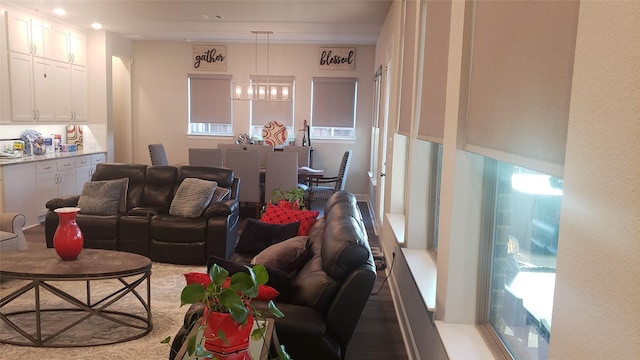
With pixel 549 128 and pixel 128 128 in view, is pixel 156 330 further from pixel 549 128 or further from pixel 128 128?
pixel 128 128

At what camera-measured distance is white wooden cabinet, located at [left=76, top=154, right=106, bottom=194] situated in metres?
7.81

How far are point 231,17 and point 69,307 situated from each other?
4.85 m

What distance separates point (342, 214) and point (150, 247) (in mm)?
2724

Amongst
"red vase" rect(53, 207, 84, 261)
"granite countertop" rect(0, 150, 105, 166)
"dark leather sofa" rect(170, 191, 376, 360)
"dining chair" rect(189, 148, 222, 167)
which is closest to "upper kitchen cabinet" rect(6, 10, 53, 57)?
"granite countertop" rect(0, 150, 105, 166)

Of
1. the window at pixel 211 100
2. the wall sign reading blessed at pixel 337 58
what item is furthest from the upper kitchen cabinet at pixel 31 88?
the wall sign reading blessed at pixel 337 58

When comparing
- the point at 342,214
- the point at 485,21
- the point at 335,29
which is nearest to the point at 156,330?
the point at 342,214

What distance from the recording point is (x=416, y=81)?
10.7 feet

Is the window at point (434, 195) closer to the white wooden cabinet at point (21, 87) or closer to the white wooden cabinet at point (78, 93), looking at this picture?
the white wooden cabinet at point (21, 87)

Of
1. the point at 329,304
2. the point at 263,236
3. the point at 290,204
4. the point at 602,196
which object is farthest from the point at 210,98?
the point at 602,196

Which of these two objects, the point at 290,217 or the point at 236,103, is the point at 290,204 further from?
the point at 236,103

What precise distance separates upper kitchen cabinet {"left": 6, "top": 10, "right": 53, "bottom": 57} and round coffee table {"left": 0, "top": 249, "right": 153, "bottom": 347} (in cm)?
444

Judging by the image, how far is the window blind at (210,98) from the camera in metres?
9.77

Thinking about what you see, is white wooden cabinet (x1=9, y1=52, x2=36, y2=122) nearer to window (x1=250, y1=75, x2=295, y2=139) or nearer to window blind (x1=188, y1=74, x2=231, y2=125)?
window blind (x1=188, y1=74, x2=231, y2=125)

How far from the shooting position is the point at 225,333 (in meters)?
1.63
